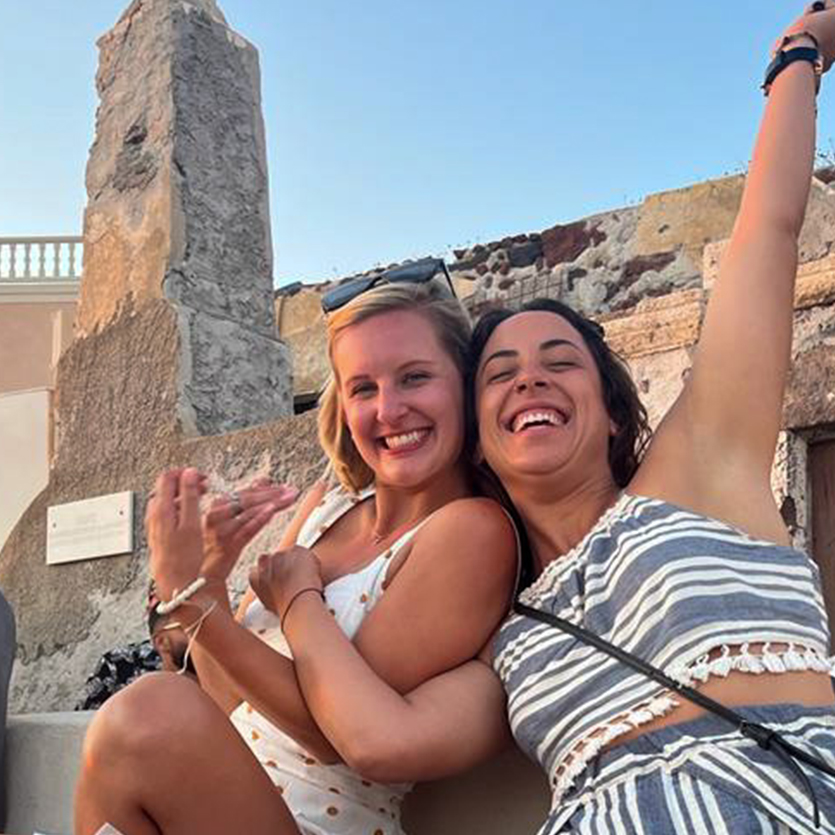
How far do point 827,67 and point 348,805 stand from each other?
4.49 feet

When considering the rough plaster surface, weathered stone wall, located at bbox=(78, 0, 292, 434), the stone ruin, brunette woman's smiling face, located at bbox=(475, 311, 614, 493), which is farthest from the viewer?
weathered stone wall, located at bbox=(78, 0, 292, 434)

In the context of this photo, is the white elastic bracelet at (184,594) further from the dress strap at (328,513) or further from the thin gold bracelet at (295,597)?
the dress strap at (328,513)

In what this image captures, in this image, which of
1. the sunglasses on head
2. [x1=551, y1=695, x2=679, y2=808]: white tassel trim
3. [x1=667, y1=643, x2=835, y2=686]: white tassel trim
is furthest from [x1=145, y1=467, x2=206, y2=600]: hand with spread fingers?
[x1=667, y1=643, x2=835, y2=686]: white tassel trim

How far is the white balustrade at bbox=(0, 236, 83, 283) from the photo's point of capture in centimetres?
1210

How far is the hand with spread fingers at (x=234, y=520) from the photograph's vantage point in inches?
71.8

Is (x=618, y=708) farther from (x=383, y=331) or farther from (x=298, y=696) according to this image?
(x=383, y=331)

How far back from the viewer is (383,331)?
190cm

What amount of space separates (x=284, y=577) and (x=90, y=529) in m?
3.04

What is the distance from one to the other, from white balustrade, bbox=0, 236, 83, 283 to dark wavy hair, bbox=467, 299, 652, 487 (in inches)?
428

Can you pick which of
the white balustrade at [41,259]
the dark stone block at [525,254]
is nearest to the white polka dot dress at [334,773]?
the dark stone block at [525,254]

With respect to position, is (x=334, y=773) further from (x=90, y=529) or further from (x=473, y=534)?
(x=90, y=529)

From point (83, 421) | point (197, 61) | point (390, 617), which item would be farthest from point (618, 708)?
point (197, 61)

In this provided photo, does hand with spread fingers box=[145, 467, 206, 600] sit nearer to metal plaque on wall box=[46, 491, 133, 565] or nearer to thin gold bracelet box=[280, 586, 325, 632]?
thin gold bracelet box=[280, 586, 325, 632]

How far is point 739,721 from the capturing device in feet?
4.40
